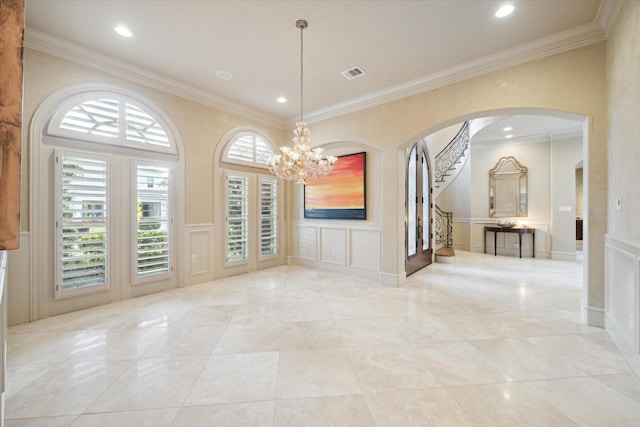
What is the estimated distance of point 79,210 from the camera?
330cm

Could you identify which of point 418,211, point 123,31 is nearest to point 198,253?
point 123,31

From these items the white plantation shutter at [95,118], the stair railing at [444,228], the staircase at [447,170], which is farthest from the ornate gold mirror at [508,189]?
the white plantation shutter at [95,118]

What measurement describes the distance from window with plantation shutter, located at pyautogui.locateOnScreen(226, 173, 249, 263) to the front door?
3212 mm

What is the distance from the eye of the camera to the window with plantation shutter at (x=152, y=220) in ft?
12.6

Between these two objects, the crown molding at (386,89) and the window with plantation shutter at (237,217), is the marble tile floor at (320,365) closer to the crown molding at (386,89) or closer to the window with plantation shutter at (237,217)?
the window with plantation shutter at (237,217)

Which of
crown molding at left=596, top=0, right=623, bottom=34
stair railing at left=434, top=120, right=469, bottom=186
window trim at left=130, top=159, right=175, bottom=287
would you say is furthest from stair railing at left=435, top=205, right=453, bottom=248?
window trim at left=130, top=159, right=175, bottom=287

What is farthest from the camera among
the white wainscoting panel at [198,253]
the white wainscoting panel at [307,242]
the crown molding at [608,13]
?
the white wainscoting panel at [307,242]

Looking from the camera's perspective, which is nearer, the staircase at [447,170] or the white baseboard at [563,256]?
the white baseboard at [563,256]

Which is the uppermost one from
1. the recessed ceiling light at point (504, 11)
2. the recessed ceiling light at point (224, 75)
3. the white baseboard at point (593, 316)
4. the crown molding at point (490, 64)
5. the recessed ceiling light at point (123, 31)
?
the recessed ceiling light at point (224, 75)

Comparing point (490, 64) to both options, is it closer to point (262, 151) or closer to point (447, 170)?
point (262, 151)

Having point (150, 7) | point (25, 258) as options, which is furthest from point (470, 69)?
point (25, 258)

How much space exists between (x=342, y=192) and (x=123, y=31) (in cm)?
399

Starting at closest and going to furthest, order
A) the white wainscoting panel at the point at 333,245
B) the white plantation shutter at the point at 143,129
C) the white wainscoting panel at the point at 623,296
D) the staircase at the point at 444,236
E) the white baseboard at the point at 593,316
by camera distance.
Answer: the white wainscoting panel at the point at 623,296 < the white baseboard at the point at 593,316 < the white plantation shutter at the point at 143,129 < the white wainscoting panel at the point at 333,245 < the staircase at the point at 444,236

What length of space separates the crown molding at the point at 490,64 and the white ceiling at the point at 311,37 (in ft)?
0.04
